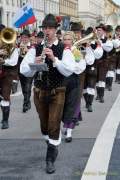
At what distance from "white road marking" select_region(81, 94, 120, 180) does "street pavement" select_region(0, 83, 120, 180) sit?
0.20ft

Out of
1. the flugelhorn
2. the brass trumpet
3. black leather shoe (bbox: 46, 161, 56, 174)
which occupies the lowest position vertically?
black leather shoe (bbox: 46, 161, 56, 174)

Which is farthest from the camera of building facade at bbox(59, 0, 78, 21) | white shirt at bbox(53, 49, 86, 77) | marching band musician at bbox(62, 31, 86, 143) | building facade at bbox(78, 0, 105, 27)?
building facade at bbox(78, 0, 105, 27)

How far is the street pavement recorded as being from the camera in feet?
23.5

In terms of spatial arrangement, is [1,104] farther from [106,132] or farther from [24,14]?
[24,14]

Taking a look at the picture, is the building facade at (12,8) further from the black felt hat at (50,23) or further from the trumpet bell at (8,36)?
the black felt hat at (50,23)

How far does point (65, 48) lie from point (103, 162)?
1482mm

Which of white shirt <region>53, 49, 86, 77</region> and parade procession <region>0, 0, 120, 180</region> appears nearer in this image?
white shirt <region>53, 49, 86, 77</region>

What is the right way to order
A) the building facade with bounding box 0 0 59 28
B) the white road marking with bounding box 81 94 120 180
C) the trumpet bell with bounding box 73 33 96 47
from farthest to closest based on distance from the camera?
1. the building facade with bounding box 0 0 59 28
2. the trumpet bell with bounding box 73 33 96 47
3. the white road marking with bounding box 81 94 120 180

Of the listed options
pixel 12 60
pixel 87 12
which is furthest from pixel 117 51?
pixel 87 12

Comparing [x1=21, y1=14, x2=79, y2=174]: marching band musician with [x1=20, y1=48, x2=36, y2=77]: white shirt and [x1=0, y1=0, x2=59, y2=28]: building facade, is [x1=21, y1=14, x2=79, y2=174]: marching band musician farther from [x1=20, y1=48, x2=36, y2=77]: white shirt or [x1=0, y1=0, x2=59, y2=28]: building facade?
[x1=0, y1=0, x2=59, y2=28]: building facade

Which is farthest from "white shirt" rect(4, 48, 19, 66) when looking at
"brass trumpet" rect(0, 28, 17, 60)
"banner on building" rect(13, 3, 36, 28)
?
"banner on building" rect(13, 3, 36, 28)

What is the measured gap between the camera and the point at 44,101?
7266 millimetres

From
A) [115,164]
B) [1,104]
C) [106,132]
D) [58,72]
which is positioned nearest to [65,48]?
A: [58,72]

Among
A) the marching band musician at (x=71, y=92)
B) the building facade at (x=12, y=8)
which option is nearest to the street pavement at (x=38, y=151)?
the marching band musician at (x=71, y=92)
